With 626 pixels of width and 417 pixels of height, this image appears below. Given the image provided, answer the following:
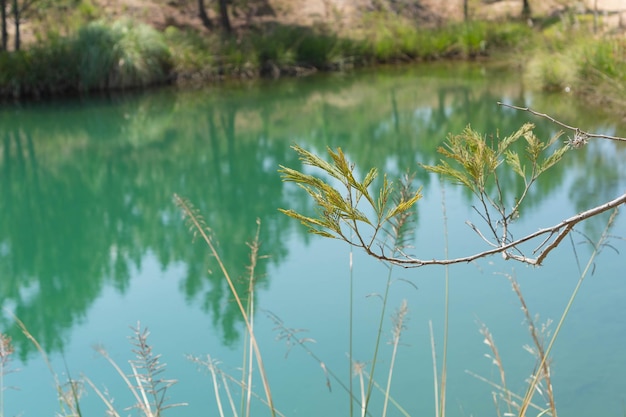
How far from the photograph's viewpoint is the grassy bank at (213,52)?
41.9ft

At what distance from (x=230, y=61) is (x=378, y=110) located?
4184 millimetres

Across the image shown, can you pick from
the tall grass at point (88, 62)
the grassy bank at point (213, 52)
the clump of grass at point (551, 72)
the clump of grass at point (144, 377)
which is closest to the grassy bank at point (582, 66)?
the clump of grass at point (551, 72)

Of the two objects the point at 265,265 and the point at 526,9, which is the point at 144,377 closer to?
the point at 265,265

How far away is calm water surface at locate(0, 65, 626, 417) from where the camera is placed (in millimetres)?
3576

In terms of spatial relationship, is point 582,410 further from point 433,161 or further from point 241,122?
point 241,122

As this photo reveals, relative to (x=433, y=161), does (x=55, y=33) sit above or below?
above

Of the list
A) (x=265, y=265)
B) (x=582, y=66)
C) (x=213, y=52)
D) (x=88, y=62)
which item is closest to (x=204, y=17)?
(x=213, y=52)

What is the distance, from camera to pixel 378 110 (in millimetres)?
10812

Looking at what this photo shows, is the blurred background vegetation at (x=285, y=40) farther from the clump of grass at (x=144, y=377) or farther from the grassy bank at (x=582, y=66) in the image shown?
the clump of grass at (x=144, y=377)

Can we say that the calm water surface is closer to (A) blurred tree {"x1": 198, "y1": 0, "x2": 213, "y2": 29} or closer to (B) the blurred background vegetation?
(B) the blurred background vegetation

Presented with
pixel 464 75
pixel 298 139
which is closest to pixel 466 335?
pixel 298 139

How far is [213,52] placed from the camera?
14117 mm

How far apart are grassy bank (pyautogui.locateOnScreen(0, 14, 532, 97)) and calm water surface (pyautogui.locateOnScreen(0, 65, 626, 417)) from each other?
2.17 metres

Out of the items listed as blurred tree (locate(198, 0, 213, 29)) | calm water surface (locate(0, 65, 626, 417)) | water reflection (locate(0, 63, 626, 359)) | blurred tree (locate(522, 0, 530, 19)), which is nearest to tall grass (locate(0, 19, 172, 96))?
water reflection (locate(0, 63, 626, 359))
